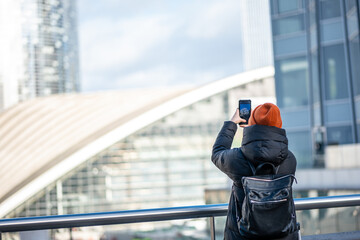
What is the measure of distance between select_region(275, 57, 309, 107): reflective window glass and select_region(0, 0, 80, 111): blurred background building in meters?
138

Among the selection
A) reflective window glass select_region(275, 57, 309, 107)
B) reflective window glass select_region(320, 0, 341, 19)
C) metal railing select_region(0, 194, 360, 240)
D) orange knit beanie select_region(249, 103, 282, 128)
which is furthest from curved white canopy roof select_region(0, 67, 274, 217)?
orange knit beanie select_region(249, 103, 282, 128)

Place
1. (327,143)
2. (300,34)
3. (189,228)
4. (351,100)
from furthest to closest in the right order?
1. (300,34)
2. (327,143)
3. (351,100)
4. (189,228)

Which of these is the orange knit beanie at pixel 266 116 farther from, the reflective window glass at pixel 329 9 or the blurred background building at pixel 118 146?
the blurred background building at pixel 118 146

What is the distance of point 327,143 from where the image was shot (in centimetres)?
1571

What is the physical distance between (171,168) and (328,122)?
17.9 m

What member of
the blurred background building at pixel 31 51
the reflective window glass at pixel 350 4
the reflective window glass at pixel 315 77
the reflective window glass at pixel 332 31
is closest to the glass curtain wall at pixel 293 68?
the reflective window glass at pixel 315 77

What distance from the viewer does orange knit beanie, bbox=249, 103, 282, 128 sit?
89.2 inches

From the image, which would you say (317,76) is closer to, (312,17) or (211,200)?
(312,17)

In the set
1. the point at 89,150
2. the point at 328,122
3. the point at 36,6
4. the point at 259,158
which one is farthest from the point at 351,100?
the point at 36,6

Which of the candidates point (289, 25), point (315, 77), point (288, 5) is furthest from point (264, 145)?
point (288, 5)

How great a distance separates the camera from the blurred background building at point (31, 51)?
481 feet

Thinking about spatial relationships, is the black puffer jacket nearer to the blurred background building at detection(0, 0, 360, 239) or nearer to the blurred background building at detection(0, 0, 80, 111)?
the blurred background building at detection(0, 0, 360, 239)

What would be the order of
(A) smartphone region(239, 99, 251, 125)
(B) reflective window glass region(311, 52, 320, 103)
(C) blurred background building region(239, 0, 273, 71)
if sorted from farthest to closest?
1. (C) blurred background building region(239, 0, 273, 71)
2. (B) reflective window glass region(311, 52, 320, 103)
3. (A) smartphone region(239, 99, 251, 125)

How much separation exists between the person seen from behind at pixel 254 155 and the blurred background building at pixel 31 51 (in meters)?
151
